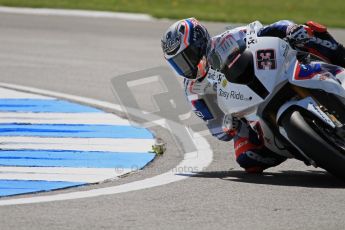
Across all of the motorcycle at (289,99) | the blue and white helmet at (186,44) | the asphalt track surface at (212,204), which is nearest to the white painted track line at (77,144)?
the asphalt track surface at (212,204)

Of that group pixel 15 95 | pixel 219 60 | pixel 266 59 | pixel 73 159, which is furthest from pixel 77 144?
pixel 15 95

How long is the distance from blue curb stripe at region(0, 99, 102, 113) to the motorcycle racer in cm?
343

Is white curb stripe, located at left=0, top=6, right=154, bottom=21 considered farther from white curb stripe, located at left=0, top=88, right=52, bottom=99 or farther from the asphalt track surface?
the asphalt track surface

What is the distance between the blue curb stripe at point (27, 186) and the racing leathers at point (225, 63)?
1.48 meters

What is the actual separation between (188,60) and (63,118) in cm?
317

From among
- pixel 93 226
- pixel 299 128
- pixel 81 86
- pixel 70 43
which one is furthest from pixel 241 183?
pixel 70 43

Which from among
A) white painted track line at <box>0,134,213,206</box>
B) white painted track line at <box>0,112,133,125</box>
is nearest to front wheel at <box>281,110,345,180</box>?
white painted track line at <box>0,134,213,206</box>

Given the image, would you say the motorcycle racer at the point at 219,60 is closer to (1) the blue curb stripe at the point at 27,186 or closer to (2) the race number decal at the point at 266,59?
(2) the race number decal at the point at 266,59

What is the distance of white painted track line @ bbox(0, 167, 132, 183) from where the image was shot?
805 centimetres

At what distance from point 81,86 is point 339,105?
677 centimetres

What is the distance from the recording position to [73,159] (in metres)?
8.99

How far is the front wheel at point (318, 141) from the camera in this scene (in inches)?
291

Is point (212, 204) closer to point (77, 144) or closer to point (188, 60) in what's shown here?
point (188, 60)

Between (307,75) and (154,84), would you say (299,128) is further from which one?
(154,84)
